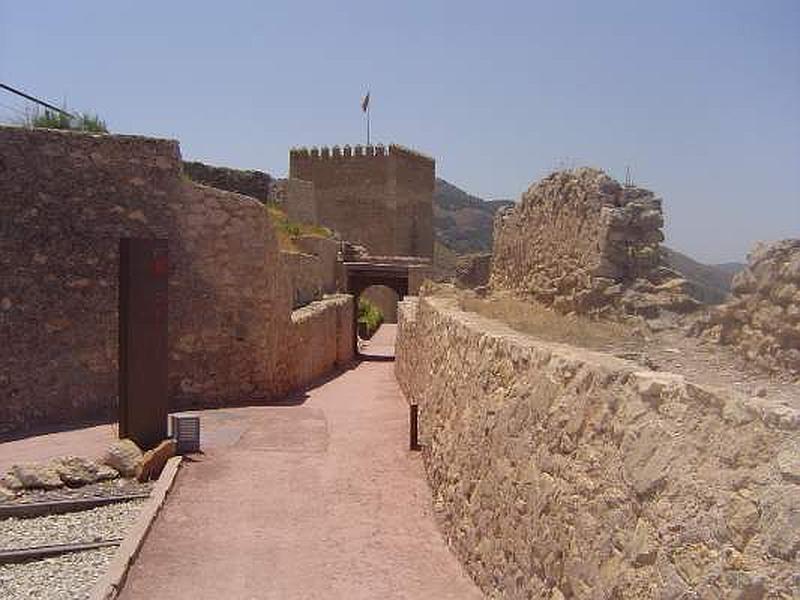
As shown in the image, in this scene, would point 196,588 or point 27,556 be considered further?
point 27,556

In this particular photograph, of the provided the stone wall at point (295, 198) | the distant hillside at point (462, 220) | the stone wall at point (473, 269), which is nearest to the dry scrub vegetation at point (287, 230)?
the stone wall at point (295, 198)

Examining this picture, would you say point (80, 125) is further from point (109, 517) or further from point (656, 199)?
point (656, 199)

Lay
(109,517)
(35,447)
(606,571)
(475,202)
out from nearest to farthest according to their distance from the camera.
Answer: (606,571) → (109,517) → (35,447) → (475,202)

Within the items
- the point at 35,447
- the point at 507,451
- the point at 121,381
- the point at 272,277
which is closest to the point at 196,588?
the point at 507,451

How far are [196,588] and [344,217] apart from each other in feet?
113

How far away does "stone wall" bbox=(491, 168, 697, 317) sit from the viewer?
781cm

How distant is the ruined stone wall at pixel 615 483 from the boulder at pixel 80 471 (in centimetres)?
363

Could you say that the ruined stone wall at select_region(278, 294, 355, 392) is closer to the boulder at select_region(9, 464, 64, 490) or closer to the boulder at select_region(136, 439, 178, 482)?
the boulder at select_region(136, 439, 178, 482)

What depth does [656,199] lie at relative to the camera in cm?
840

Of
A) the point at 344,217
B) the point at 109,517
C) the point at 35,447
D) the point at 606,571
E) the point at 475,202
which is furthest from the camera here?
the point at 475,202

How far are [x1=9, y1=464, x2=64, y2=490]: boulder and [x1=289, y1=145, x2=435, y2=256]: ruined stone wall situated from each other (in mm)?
31135

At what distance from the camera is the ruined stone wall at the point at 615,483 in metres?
2.49

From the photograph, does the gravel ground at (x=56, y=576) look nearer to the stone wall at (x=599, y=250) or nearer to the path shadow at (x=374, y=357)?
the stone wall at (x=599, y=250)

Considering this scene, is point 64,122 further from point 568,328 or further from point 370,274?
point 370,274
